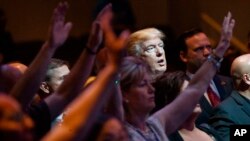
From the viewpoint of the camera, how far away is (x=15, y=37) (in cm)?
660

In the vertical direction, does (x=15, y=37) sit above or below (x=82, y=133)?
below

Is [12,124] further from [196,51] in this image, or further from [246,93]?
[196,51]

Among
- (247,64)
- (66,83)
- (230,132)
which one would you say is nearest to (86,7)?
(247,64)

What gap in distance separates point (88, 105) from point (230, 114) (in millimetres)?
2285

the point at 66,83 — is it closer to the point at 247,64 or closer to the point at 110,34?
the point at 110,34

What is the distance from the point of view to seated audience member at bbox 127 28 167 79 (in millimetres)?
4176

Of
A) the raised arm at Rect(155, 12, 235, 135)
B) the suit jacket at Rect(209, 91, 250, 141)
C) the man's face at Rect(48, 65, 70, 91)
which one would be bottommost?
the suit jacket at Rect(209, 91, 250, 141)

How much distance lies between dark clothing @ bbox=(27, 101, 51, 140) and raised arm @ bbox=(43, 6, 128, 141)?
0.58 meters

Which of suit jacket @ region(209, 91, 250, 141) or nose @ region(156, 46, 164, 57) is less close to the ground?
nose @ region(156, 46, 164, 57)

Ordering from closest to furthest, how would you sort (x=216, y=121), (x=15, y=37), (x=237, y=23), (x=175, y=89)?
(x=175, y=89) < (x=216, y=121) < (x=15, y=37) < (x=237, y=23)

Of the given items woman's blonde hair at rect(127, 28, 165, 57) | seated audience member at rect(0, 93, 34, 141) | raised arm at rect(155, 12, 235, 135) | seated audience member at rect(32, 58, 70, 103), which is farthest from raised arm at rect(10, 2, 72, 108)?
woman's blonde hair at rect(127, 28, 165, 57)

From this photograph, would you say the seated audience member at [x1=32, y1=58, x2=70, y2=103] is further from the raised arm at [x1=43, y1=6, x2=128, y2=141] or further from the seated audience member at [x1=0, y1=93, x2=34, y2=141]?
the seated audience member at [x1=0, y1=93, x2=34, y2=141]

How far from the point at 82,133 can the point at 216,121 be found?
228 centimetres

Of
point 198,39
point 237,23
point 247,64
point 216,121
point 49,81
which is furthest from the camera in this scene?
point 237,23
